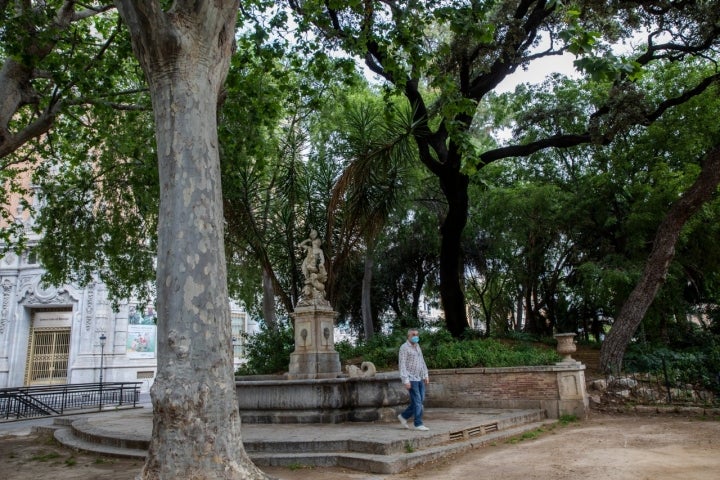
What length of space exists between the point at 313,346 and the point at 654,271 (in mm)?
8412

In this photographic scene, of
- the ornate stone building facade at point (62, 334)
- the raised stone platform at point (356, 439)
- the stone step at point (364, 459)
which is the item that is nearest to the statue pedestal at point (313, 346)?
the raised stone platform at point (356, 439)

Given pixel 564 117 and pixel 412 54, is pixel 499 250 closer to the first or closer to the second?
pixel 564 117

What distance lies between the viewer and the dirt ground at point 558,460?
20.4ft

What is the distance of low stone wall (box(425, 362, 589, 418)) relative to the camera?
36.4 feet

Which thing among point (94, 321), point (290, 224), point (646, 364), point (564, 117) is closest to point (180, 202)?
point (290, 224)

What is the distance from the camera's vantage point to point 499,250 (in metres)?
22.2

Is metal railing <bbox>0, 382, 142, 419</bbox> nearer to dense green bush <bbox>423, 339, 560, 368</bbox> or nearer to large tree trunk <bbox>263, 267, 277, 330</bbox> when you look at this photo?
large tree trunk <bbox>263, 267, 277, 330</bbox>

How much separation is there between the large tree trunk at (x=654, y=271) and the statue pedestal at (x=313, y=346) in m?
6.84

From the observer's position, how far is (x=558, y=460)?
702 centimetres

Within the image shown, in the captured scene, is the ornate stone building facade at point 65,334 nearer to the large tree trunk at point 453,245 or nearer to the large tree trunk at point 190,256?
the large tree trunk at point 453,245

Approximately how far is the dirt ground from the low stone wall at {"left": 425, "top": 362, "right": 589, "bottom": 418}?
3.08ft

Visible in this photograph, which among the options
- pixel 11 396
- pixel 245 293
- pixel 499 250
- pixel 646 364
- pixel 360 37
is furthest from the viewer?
pixel 499 250

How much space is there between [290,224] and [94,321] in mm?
16633

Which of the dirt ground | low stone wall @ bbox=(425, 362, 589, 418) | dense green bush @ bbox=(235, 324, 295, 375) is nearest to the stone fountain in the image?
the dirt ground
